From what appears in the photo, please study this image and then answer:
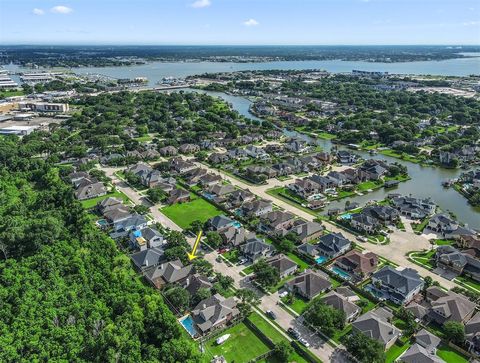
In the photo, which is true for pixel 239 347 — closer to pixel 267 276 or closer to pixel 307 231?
pixel 267 276

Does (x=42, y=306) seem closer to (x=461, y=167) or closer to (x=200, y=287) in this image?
(x=200, y=287)

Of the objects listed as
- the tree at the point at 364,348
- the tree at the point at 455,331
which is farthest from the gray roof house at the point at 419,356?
the tree at the point at 455,331

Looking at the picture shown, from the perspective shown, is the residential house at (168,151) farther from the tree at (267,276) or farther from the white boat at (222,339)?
the white boat at (222,339)

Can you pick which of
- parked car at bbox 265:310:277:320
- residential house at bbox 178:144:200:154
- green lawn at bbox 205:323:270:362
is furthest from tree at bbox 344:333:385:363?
residential house at bbox 178:144:200:154

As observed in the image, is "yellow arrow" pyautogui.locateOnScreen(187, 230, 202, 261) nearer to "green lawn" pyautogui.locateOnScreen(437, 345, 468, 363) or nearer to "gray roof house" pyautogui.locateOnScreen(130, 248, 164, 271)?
"gray roof house" pyautogui.locateOnScreen(130, 248, 164, 271)

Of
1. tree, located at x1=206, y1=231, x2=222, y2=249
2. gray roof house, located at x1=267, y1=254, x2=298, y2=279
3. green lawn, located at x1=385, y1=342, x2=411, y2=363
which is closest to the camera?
green lawn, located at x1=385, y1=342, x2=411, y2=363

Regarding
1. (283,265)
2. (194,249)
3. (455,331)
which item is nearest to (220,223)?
(194,249)
